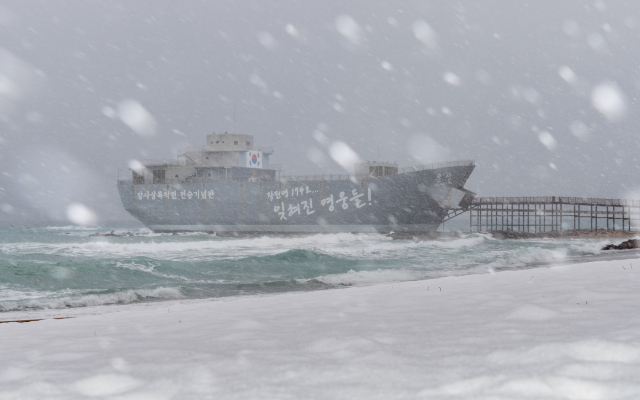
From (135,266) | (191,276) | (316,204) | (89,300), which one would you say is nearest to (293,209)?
(316,204)

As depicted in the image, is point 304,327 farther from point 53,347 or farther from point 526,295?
point 526,295

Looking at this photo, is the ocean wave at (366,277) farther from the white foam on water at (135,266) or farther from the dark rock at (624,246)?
the dark rock at (624,246)

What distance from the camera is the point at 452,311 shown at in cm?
416

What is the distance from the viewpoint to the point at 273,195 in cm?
4112

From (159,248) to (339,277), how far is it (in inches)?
592

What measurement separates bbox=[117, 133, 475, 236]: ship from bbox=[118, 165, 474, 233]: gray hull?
0.07 metres

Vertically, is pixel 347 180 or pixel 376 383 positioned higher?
pixel 347 180

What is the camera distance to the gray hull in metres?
37.5

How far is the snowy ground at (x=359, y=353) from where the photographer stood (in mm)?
2238

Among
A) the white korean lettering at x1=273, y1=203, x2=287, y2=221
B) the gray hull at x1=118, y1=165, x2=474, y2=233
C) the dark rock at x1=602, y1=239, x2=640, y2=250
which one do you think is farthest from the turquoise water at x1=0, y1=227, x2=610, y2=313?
Result: the white korean lettering at x1=273, y1=203, x2=287, y2=221

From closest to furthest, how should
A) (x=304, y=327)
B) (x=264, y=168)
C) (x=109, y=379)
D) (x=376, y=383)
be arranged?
(x=376, y=383) → (x=109, y=379) → (x=304, y=327) → (x=264, y=168)

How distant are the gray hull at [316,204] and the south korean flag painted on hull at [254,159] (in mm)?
4309

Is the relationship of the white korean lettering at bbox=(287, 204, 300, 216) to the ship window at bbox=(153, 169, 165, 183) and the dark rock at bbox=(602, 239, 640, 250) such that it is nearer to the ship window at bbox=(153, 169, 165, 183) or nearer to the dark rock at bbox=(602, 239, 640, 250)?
the ship window at bbox=(153, 169, 165, 183)

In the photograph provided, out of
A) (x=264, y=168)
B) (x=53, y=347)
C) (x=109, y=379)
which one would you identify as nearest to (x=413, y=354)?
(x=109, y=379)
